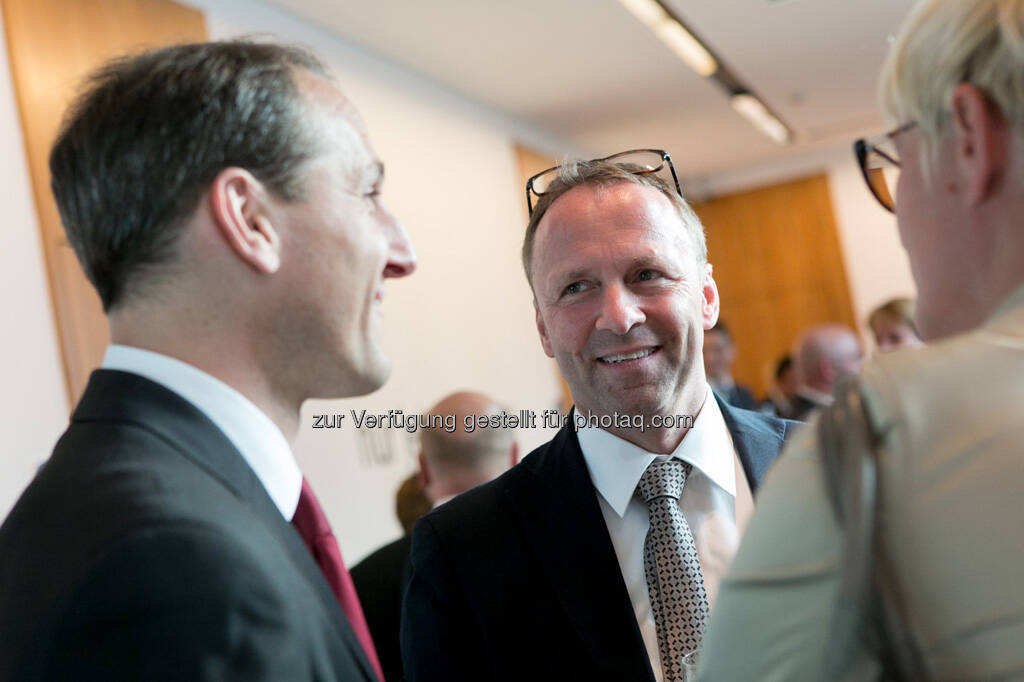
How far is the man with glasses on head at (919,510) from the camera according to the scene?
75 centimetres

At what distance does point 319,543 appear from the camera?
1264 millimetres

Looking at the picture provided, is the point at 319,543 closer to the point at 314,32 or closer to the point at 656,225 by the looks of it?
the point at 656,225

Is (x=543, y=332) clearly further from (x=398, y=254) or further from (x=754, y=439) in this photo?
(x=398, y=254)

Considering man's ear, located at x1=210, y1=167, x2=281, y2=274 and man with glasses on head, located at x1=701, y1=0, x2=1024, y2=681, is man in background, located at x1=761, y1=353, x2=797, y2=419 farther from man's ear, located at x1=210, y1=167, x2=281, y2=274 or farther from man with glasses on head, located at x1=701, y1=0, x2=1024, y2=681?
man with glasses on head, located at x1=701, y1=0, x2=1024, y2=681

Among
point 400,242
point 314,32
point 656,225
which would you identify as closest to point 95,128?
point 400,242

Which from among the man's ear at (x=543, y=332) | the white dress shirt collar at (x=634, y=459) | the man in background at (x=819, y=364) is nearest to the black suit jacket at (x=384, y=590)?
the man's ear at (x=543, y=332)

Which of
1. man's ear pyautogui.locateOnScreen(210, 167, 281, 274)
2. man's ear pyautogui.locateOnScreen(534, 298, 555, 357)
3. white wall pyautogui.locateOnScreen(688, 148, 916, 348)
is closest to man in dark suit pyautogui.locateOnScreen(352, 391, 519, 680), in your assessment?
man's ear pyautogui.locateOnScreen(534, 298, 555, 357)

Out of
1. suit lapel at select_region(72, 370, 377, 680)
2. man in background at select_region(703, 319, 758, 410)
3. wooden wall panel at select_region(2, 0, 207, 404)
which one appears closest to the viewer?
suit lapel at select_region(72, 370, 377, 680)

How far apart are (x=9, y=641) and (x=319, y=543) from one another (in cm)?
38

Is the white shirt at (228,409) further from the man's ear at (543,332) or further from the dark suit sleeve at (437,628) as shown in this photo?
the man's ear at (543,332)

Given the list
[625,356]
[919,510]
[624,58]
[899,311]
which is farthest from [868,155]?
[624,58]

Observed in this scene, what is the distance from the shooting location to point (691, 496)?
1702 millimetres

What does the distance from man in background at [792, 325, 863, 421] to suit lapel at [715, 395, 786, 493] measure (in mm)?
4834

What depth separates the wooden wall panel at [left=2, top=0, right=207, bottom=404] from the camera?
13.4 ft
